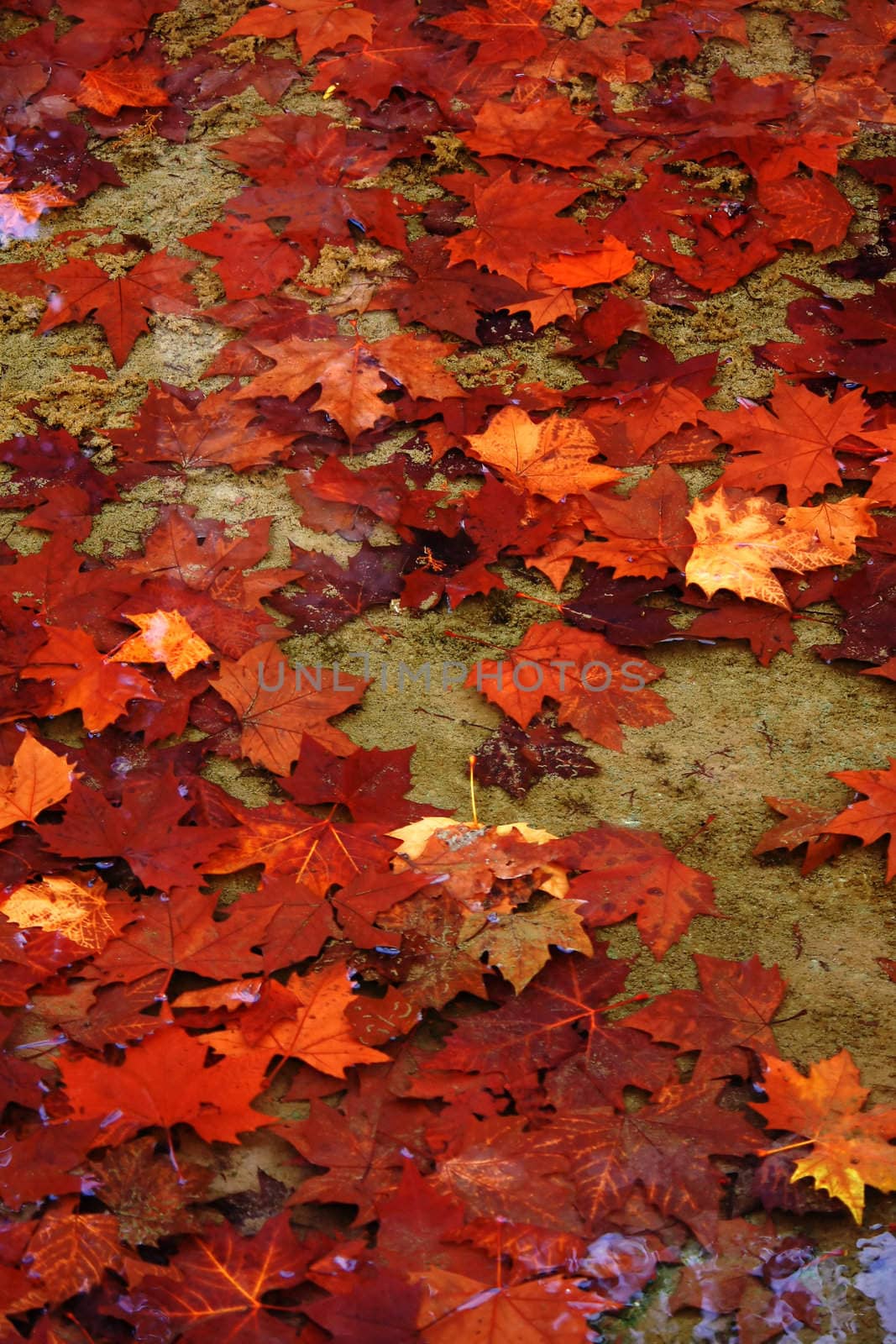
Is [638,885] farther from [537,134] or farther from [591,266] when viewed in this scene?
[537,134]

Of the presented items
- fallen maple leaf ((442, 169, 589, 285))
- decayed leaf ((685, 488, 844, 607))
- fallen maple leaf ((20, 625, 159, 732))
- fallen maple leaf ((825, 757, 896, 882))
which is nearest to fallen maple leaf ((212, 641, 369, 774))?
fallen maple leaf ((20, 625, 159, 732))

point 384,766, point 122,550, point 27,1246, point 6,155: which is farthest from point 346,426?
point 27,1246

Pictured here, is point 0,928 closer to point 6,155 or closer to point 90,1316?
point 90,1316

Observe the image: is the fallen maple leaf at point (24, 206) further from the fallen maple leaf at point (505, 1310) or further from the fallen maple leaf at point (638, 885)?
the fallen maple leaf at point (505, 1310)

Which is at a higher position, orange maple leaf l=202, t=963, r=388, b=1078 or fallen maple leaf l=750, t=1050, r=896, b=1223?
orange maple leaf l=202, t=963, r=388, b=1078

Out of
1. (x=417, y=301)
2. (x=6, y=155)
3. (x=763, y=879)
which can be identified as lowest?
(x=763, y=879)

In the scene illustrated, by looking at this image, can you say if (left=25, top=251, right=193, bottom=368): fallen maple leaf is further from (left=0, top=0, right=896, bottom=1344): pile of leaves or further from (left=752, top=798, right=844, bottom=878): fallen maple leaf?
(left=752, top=798, right=844, bottom=878): fallen maple leaf
